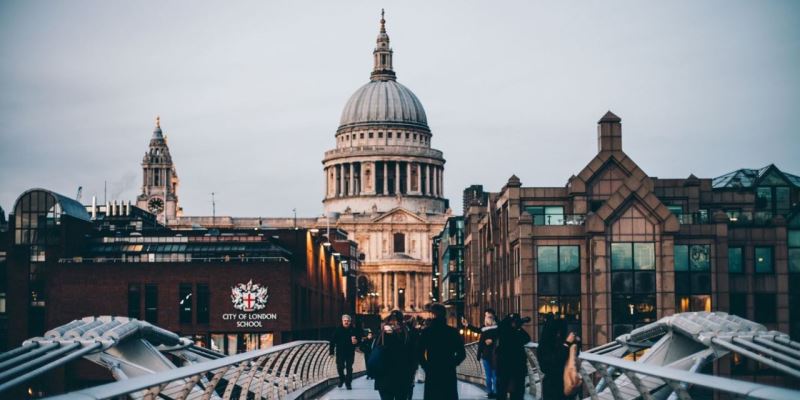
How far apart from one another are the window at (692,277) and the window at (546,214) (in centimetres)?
640

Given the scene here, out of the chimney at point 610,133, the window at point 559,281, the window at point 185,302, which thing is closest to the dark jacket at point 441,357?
the window at point 559,281

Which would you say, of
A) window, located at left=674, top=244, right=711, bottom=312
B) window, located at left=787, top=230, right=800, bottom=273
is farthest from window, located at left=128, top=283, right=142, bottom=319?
window, located at left=787, top=230, right=800, bottom=273

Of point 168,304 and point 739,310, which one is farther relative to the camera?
point 168,304

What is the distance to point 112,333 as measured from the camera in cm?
2191

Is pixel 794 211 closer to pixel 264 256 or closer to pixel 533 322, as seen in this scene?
pixel 533 322

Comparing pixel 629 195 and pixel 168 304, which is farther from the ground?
pixel 629 195

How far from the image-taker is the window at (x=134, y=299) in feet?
265

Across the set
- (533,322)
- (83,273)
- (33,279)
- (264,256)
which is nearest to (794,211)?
(533,322)

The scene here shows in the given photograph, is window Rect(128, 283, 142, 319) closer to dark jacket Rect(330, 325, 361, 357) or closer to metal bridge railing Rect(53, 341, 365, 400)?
metal bridge railing Rect(53, 341, 365, 400)

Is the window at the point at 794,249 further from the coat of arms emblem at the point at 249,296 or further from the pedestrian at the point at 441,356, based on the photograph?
the pedestrian at the point at 441,356

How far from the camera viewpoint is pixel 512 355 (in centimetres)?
2112

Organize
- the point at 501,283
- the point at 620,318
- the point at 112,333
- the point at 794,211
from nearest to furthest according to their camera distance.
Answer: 1. the point at 112,333
2. the point at 620,318
3. the point at 794,211
4. the point at 501,283

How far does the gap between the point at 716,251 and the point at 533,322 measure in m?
9.31

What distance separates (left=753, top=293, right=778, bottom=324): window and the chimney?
991 cm
